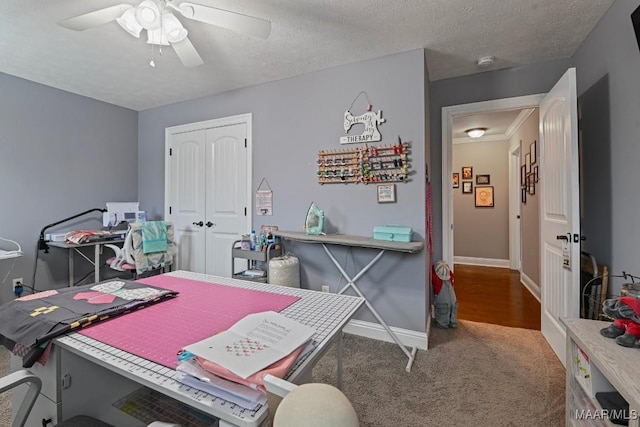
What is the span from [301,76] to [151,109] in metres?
2.32

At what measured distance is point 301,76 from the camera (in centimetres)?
291

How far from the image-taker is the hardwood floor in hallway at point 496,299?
3.00 m

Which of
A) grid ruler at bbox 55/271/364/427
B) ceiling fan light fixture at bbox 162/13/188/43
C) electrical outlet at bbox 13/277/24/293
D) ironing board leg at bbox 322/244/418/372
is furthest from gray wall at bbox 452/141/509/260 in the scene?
electrical outlet at bbox 13/277/24/293

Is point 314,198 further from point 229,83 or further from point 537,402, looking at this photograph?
point 537,402

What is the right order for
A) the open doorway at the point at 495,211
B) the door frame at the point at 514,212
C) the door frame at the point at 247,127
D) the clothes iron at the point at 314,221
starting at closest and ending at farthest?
the clothes iron at the point at 314,221 < the open doorway at the point at 495,211 < the door frame at the point at 247,127 < the door frame at the point at 514,212

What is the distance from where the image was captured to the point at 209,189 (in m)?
3.51

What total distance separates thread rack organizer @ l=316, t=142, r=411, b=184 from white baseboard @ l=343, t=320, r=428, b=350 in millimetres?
1260

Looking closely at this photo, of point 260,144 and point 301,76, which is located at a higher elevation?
point 301,76

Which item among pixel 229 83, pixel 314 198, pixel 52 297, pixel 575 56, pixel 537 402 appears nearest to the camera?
pixel 52 297

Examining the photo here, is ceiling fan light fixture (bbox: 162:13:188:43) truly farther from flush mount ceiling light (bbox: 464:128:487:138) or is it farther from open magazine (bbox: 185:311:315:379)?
flush mount ceiling light (bbox: 464:128:487:138)

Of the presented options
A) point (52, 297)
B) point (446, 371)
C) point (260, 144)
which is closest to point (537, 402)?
point (446, 371)

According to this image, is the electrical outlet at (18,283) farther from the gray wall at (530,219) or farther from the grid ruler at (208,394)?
the gray wall at (530,219)

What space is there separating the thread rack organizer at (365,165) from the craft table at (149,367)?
1484 mm

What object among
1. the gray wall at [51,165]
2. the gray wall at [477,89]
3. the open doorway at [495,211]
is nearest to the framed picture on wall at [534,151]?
the open doorway at [495,211]
